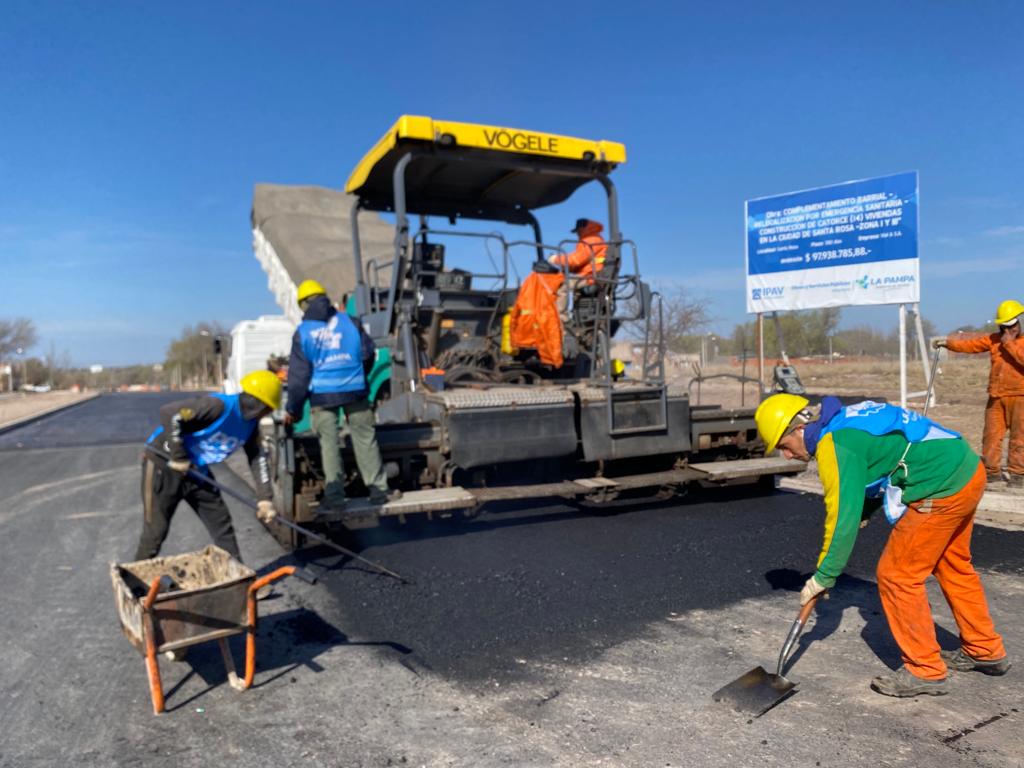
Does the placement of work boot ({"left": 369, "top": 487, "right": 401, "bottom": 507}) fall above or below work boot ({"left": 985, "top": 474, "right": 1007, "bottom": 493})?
above

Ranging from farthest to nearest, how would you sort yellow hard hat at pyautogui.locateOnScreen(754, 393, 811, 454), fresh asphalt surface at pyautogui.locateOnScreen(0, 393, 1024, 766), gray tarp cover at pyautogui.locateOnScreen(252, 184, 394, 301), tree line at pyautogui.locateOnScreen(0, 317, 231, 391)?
tree line at pyautogui.locateOnScreen(0, 317, 231, 391)
gray tarp cover at pyautogui.locateOnScreen(252, 184, 394, 301)
yellow hard hat at pyautogui.locateOnScreen(754, 393, 811, 454)
fresh asphalt surface at pyautogui.locateOnScreen(0, 393, 1024, 766)

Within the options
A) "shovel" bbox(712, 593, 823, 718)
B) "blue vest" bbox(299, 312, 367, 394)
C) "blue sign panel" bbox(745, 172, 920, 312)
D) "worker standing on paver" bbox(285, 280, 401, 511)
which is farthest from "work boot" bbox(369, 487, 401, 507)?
"blue sign panel" bbox(745, 172, 920, 312)

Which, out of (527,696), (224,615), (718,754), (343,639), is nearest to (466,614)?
(343,639)

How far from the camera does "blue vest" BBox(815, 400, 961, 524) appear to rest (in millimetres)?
3082

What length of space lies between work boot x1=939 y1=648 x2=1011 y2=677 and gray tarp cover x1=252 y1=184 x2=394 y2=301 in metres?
8.19

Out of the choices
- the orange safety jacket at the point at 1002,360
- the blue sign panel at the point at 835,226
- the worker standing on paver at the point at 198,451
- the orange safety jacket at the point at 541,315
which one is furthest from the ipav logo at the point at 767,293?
the worker standing on paver at the point at 198,451

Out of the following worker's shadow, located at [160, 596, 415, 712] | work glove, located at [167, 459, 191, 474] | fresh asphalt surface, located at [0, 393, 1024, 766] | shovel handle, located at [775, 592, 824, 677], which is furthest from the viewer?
work glove, located at [167, 459, 191, 474]

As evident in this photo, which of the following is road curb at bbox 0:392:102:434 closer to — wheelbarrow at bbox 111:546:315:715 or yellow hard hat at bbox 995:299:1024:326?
wheelbarrow at bbox 111:546:315:715

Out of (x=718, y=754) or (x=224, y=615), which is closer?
(x=718, y=754)

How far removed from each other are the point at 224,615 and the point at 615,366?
15.3 feet

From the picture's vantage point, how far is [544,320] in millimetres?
6156

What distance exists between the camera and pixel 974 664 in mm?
3186

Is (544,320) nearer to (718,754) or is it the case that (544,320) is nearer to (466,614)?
(466,614)

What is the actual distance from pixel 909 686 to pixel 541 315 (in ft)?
12.4
